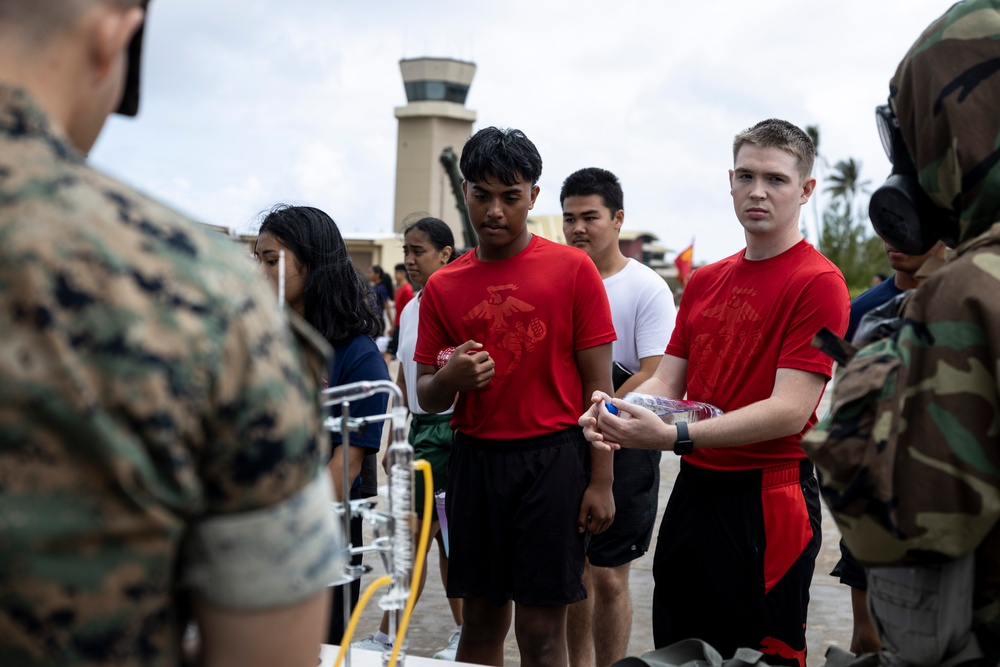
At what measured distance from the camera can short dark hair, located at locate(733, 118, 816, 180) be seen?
319cm

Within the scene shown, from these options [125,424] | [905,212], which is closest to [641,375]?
[905,212]

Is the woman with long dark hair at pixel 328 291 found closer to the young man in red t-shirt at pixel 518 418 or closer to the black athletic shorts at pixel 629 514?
the young man in red t-shirt at pixel 518 418

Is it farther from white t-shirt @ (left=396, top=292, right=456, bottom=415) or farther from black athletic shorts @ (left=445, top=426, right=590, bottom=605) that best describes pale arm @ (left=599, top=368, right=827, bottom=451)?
white t-shirt @ (left=396, top=292, right=456, bottom=415)

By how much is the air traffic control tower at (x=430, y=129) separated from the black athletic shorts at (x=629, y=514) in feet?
147

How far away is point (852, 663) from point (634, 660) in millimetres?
469

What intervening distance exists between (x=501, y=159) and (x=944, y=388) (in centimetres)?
207

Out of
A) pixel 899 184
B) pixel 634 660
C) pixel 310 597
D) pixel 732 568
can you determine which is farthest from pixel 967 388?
pixel 732 568

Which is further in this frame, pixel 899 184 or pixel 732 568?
pixel 732 568

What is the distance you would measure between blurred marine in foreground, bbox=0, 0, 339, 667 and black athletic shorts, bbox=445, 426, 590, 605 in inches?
85.9

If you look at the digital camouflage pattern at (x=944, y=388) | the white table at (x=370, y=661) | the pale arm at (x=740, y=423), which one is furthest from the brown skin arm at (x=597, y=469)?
the digital camouflage pattern at (x=944, y=388)

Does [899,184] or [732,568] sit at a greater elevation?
[899,184]

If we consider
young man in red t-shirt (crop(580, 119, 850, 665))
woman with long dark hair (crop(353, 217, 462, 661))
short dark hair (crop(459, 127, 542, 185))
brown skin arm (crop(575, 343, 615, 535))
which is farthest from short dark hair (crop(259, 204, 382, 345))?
woman with long dark hair (crop(353, 217, 462, 661))

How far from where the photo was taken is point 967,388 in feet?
5.35

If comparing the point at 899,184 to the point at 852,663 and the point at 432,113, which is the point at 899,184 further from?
the point at 432,113
